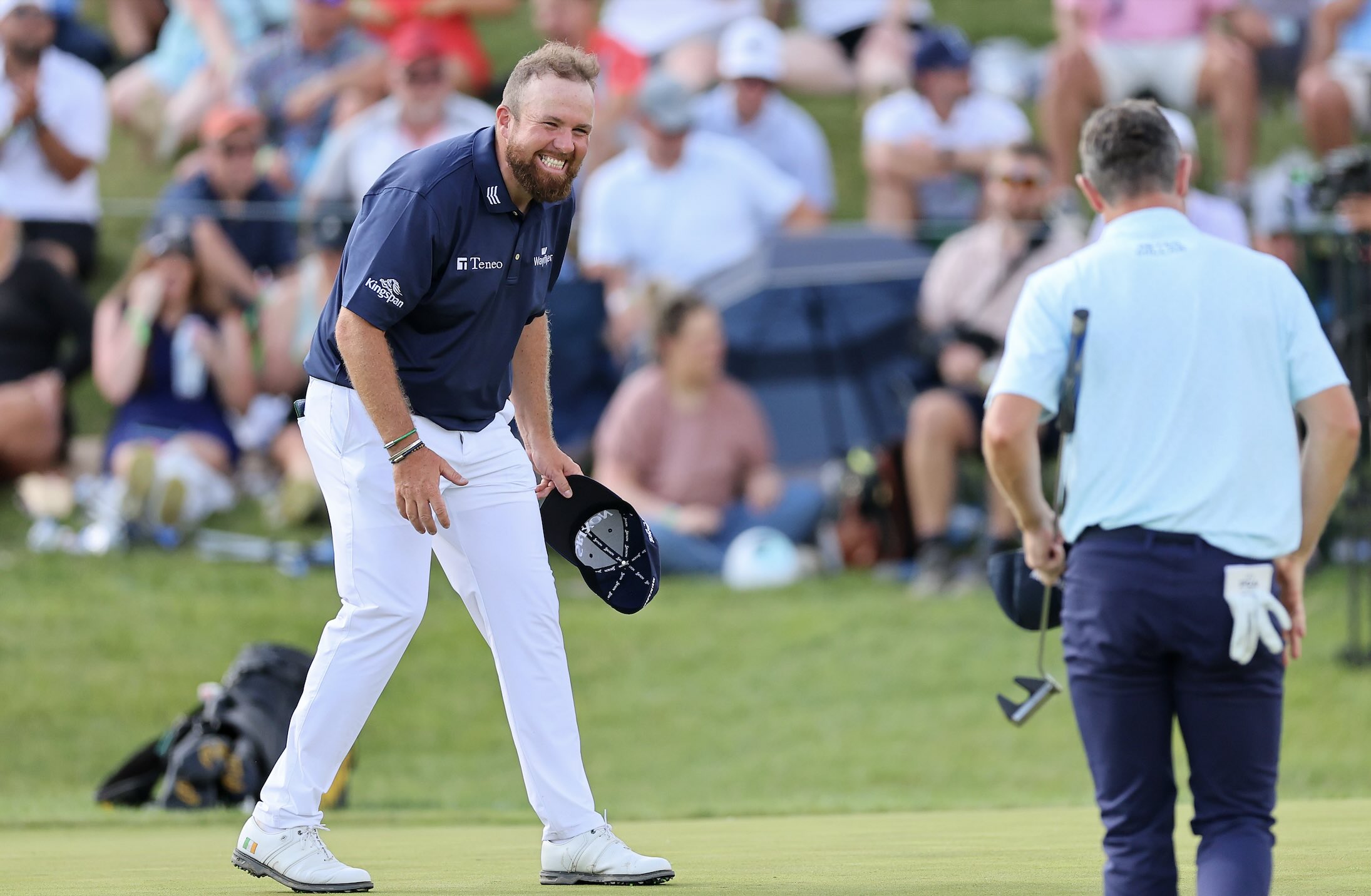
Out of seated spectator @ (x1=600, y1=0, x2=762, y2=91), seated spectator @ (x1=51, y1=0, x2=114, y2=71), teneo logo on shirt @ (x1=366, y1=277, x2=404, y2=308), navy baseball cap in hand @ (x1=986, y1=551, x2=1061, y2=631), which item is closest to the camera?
navy baseball cap in hand @ (x1=986, y1=551, x2=1061, y2=631)

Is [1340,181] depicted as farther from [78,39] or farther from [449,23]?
[78,39]

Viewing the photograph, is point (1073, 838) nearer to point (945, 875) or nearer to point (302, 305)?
point (945, 875)

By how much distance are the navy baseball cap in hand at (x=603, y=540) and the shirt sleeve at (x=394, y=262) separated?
0.93 m

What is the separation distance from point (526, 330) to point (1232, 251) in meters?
2.09

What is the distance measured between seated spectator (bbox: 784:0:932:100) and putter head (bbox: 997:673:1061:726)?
37.5ft

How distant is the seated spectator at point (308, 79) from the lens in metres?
13.8

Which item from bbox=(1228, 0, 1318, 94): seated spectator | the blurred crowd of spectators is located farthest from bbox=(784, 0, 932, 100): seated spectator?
bbox=(1228, 0, 1318, 94): seated spectator

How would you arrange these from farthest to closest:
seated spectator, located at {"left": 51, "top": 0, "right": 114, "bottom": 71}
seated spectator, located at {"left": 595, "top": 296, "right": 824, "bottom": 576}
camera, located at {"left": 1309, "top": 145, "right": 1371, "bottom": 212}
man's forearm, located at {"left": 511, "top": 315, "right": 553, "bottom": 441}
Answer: seated spectator, located at {"left": 51, "top": 0, "right": 114, "bottom": 71} → seated spectator, located at {"left": 595, "top": 296, "right": 824, "bottom": 576} → camera, located at {"left": 1309, "top": 145, "right": 1371, "bottom": 212} → man's forearm, located at {"left": 511, "top": 315, "right": 553, "bottom": 441}

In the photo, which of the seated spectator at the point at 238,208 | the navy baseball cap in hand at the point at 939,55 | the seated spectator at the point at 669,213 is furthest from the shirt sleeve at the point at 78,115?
the navy baseball cap in hand at the point at 939,55

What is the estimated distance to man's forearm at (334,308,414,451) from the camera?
4.62 m

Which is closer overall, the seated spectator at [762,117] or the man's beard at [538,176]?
the man's beard at [538,176]

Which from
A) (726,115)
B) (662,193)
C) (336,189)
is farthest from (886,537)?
(336,189)

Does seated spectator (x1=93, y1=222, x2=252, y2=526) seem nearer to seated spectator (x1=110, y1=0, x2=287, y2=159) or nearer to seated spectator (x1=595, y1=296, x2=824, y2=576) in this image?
seated spectator (x1=595, y1=296, x2=824, y2=576)

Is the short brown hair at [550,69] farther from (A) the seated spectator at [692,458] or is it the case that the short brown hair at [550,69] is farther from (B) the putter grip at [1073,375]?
(A) the seated spectator at [692,458]
